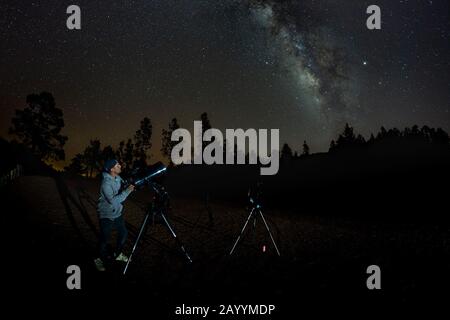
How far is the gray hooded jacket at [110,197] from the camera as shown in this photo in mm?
6477

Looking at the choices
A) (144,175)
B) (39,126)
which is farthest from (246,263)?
(39,126)

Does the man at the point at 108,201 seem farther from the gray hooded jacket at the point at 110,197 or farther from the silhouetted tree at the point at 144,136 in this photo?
the silhouetted tree at the point at 144,136

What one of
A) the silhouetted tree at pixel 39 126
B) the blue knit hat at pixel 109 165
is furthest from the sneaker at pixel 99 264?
the silhouetted tree at pixel 39 126

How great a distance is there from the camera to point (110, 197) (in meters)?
6.46

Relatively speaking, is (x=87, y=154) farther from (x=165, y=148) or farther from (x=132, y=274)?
(x=132, y=274)

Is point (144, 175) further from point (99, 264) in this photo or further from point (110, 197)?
point (99, 264)

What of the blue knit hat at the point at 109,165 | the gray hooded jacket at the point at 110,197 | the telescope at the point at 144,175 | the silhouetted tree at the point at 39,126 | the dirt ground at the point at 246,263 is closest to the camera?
the dirt ground at the point at 246,263

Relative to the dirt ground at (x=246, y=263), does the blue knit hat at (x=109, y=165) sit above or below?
above

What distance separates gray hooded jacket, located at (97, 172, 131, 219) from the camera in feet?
21.2

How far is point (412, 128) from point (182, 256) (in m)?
113

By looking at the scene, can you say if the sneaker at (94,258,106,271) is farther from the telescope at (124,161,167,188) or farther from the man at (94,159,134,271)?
the telescope at (124,161,167,188)

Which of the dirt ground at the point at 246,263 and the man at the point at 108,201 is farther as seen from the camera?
the man at the point at 108,201
